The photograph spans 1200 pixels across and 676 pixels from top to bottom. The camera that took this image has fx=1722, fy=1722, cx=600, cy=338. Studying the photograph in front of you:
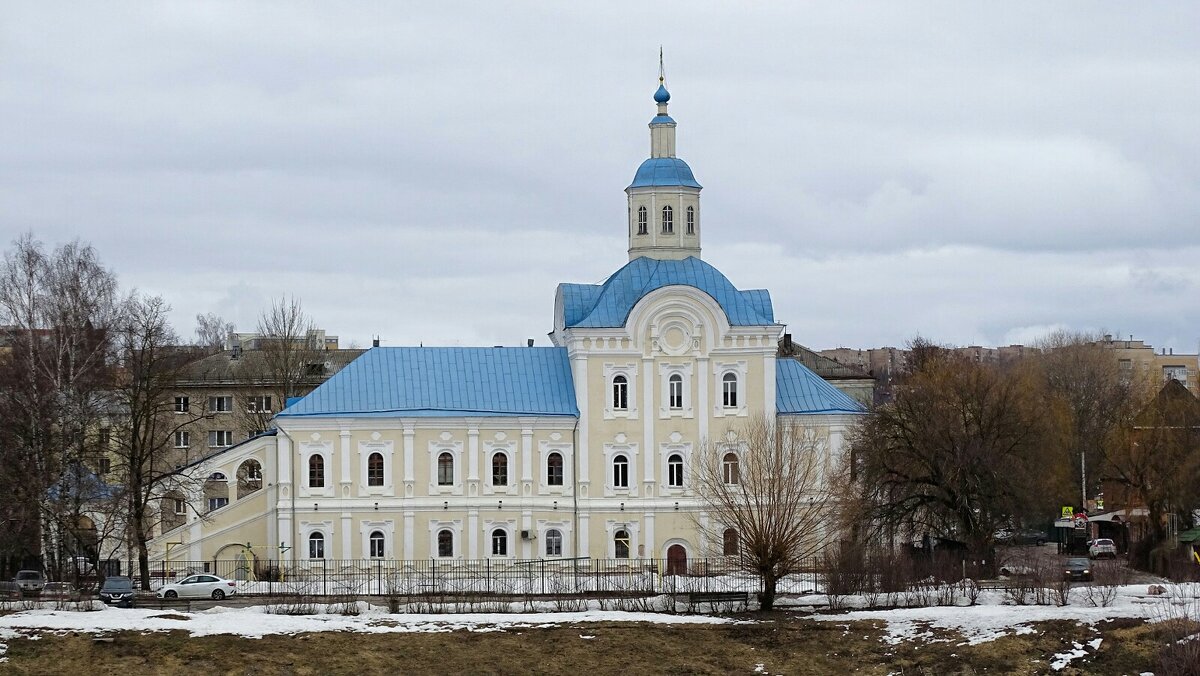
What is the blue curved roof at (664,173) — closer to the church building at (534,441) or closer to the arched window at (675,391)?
the church building at (534,441)

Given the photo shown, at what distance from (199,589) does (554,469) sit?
13.5 m

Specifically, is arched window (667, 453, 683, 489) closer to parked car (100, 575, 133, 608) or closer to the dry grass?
the dry grass

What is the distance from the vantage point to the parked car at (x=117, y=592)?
4253 centimetres

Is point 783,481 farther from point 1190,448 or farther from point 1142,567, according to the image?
point 1190,448

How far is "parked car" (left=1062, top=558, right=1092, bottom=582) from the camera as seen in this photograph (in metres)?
45.2

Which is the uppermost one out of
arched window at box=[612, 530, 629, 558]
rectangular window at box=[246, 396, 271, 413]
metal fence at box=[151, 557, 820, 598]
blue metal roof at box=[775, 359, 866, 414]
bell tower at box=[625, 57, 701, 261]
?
bell tower at box=[625, 57, 701, 261]

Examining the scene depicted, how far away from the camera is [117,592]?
141ft

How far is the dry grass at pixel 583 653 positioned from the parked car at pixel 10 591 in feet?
17.3

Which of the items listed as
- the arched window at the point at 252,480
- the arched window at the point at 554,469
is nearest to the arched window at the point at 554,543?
the arched window at the point at 554,469

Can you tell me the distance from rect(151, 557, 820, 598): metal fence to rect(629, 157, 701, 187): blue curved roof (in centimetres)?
1260

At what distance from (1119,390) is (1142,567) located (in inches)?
1237

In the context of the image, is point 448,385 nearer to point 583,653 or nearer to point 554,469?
point 554,469

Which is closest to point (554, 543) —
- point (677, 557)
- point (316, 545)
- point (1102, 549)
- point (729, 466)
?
point (677, 557)

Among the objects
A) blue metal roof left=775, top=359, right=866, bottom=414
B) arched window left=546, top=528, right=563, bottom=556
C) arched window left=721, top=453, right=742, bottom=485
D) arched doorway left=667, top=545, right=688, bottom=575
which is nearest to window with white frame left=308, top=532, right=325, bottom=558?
arched window left=546, top=528, right=563, bottom=556
